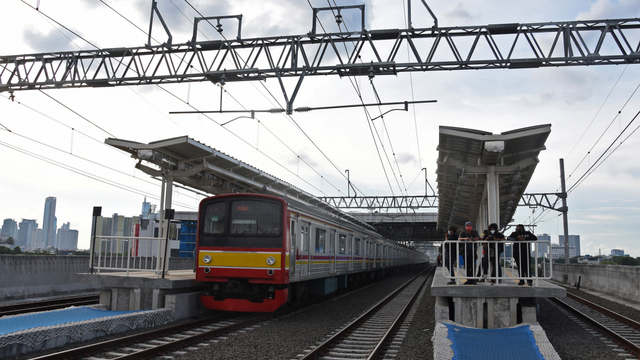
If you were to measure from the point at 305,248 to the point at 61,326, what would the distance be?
6.42 metres

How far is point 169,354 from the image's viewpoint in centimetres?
737

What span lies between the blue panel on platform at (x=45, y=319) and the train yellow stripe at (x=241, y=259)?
7.94 ft

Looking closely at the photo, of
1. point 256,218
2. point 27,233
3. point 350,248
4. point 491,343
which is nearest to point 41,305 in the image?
point 256,218

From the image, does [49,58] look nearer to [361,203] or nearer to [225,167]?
[225,167]

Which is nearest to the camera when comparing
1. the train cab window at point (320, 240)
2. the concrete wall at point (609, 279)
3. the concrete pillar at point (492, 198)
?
the concrete pillar at point (492, 198)

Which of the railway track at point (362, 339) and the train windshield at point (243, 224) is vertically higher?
the train windshield at point (243, 224)

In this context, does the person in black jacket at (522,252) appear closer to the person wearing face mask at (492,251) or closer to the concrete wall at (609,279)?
the person wearing face mask at (492,251)

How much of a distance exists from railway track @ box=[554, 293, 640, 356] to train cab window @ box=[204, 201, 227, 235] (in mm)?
8016

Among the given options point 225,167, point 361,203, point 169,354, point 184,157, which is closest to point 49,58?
point 184,157

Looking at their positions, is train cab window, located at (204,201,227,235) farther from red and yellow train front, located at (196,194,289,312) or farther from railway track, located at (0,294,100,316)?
railway track, located at (0,294,100,316)

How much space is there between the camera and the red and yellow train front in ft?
36.2

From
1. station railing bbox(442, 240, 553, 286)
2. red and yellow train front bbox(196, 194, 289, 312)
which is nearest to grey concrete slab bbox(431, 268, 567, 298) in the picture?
station railing bbox(442, 240, 553, 286)

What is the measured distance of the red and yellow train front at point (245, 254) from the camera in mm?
11023

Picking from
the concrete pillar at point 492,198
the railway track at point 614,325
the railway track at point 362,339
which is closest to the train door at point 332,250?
the railway track at point 362,339
